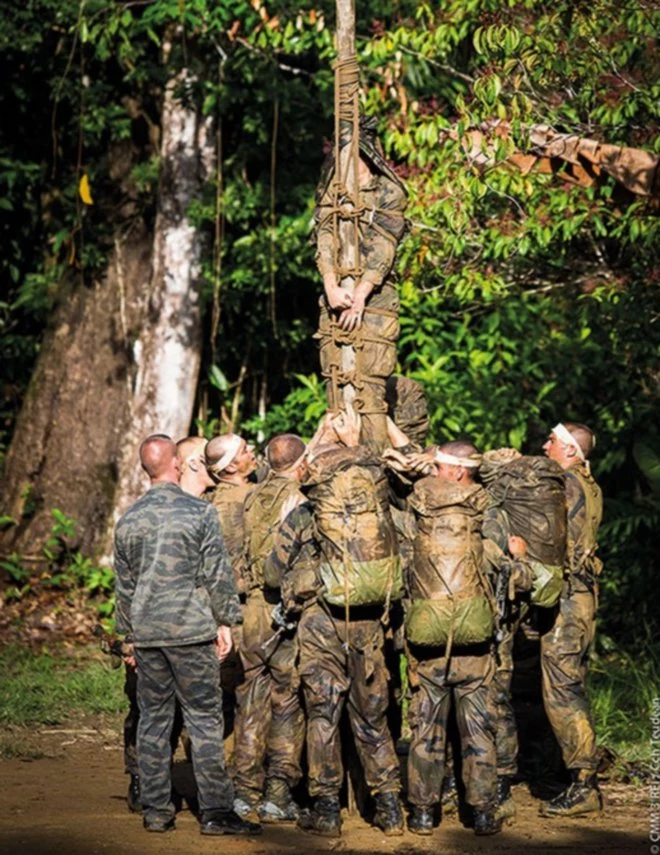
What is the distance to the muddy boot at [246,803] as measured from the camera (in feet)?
30.5

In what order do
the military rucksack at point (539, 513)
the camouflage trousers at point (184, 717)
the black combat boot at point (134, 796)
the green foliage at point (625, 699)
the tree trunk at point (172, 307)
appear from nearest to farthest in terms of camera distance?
the camouflage trousers at point (184, 717) < the black combat boot at point (134, 796) < the military rucksack at point (539, 513) < the green foliage at point (625, 699) < the tree trunk at point (172, 307)

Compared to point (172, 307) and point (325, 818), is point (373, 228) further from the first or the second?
point (172, 307)

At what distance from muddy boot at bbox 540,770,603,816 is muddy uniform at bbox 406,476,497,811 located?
64 cm

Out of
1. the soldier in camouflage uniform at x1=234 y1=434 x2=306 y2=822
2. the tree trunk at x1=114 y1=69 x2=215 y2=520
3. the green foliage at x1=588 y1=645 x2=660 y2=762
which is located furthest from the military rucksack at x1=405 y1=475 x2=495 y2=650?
the tree trunk at x1=114 y1=69 x2=215 y2=520

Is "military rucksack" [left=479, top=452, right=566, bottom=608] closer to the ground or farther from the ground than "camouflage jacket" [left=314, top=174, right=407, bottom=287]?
closer to the ground

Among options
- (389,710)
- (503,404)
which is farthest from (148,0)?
(389,710)

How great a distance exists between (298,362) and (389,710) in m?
8.65

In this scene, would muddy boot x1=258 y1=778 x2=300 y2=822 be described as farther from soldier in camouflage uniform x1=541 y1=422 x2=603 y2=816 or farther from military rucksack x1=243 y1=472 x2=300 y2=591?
soldier in camouflage uniform x1=541 y1=422 x2=603 y2=816

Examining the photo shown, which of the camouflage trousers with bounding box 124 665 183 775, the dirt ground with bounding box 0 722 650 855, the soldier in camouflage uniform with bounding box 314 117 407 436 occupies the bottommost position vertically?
the dirt ground with bounding box 0 722 650 855

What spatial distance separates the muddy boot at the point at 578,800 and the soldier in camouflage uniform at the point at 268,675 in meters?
1.38

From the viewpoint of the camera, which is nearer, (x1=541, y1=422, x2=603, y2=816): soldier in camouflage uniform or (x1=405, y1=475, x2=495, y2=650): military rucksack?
(x1=405, y1=475, x2=495, y2=650): military rucksack

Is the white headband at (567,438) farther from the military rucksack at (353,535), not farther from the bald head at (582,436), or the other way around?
the military rucksack at (353,535)

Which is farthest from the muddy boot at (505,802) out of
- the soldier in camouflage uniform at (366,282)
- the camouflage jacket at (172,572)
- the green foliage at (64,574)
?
the green foliage at (64,574)

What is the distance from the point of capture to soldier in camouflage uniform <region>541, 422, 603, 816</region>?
9562mm
